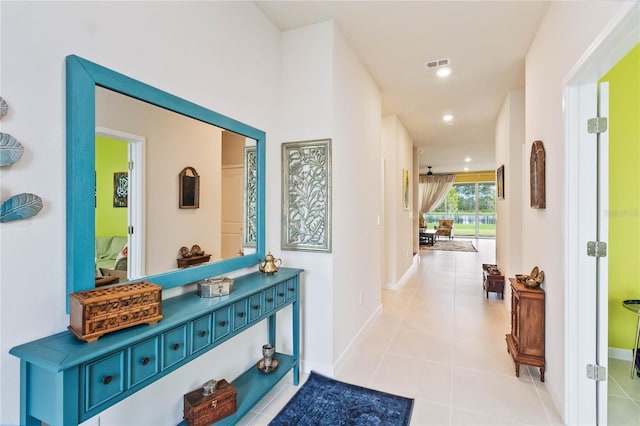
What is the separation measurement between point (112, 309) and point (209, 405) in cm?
88

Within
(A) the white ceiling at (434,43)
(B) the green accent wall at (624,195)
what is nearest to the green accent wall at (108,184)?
(A) the white ceiling at (434,43)

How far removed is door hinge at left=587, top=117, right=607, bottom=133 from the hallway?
1789 millimetres

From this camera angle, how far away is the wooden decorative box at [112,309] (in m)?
1.09

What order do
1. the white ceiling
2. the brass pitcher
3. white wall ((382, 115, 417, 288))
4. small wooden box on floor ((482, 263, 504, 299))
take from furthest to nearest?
white wall ((382, 115, 417, 288)) < small wooden box on floor ((482, 263, 504, 299)) < the white ceiling < the brass pitcher

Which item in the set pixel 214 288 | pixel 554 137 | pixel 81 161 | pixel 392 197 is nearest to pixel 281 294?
pixel 214 288

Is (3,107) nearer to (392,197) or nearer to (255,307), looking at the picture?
(255,307)

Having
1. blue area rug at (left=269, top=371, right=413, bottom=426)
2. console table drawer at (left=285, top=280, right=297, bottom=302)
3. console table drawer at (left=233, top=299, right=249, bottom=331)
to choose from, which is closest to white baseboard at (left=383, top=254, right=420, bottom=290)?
blue area rug at (left=269, top=371, right=413, bottom=426)

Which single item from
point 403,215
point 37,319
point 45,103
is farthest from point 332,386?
point 403,215

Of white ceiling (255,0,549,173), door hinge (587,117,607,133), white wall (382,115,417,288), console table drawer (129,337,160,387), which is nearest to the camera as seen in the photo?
console table drawer (129,337,160,387)

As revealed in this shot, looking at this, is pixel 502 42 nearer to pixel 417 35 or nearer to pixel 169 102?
pixel 417 35

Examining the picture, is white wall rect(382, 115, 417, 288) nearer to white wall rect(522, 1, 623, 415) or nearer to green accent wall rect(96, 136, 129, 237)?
white wall rect(522, 1, 623, 415)

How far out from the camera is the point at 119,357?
1138 millimetres

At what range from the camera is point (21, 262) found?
42.4 inches

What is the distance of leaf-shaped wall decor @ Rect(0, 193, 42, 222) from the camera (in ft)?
3.38
